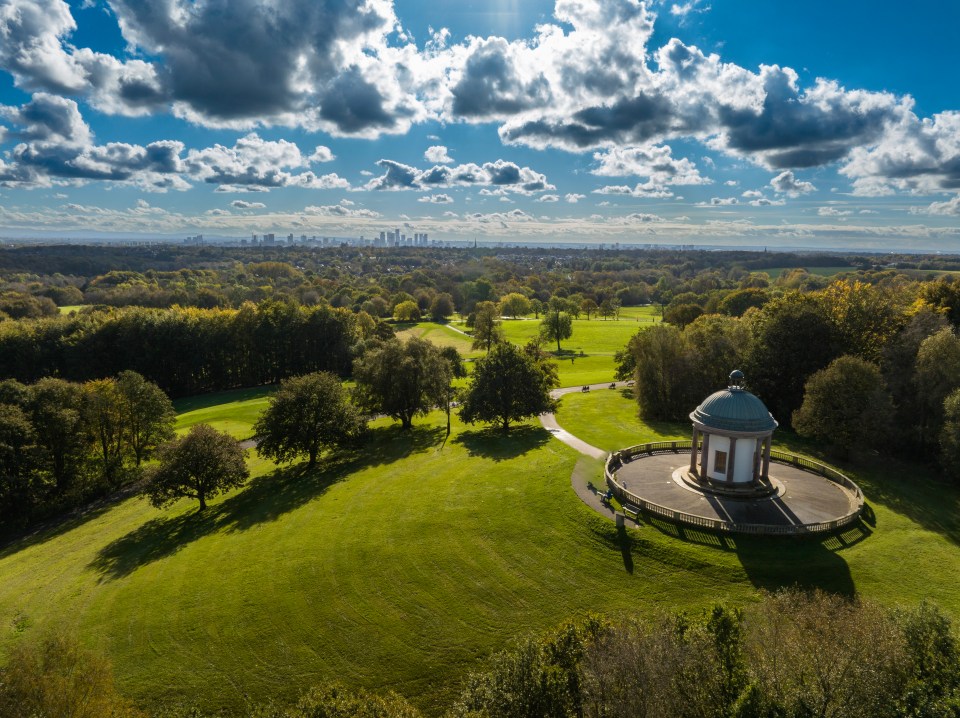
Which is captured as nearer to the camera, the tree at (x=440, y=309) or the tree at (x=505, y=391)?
the tree at (x=505, y=391)

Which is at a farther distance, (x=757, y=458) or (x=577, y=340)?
(x=577, y=340)

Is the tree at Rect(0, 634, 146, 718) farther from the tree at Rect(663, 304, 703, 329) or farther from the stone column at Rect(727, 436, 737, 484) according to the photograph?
the tree at Rect(663, 304, 703, 329)

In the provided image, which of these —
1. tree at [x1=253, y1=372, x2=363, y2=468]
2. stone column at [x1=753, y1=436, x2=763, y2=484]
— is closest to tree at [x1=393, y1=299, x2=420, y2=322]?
tree at [x1=253, y1=372, x2=363, y2=468]

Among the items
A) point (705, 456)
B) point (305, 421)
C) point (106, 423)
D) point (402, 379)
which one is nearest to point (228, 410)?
point (106, 423)

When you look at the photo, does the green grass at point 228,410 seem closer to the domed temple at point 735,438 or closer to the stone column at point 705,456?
the stone column at point 705,456

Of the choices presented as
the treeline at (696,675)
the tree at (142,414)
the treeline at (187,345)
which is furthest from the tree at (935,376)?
the treeline at (187,345)

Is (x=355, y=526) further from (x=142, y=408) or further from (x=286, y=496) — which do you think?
(x=142, y=408)

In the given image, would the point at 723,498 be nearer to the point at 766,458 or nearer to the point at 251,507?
the point at 766,458
